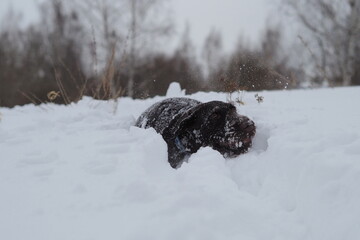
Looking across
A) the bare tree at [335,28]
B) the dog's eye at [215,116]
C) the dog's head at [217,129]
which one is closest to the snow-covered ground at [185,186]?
the dog's head at [217,129]

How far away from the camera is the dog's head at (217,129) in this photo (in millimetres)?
2381

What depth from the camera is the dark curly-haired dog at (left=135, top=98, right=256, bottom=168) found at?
238 cm

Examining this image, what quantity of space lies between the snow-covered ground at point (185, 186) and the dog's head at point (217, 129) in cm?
10

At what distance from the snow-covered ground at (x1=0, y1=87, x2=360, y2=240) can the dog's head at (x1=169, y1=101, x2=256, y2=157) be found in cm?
10

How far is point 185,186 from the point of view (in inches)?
73.0

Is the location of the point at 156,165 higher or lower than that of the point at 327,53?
higher

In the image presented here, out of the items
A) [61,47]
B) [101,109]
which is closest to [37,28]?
[61,47]

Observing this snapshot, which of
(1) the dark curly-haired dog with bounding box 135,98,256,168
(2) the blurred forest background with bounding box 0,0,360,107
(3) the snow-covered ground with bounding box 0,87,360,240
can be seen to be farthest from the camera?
(2) the blurred forest background with bounding box 0,0,360,107

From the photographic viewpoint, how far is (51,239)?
5.03 ft

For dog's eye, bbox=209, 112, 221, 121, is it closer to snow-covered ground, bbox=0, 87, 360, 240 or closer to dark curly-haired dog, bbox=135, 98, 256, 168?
dark curly-haired dog, bbox=135, 98, 256, 168

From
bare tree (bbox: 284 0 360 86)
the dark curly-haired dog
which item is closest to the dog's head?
the dark curly-haired dog

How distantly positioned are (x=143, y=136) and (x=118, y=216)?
2.82 ft

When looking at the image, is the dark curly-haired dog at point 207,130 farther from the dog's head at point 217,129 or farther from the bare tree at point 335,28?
the bare tree at point 335,28

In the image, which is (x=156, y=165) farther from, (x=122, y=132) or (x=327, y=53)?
(x=327, y=53)
